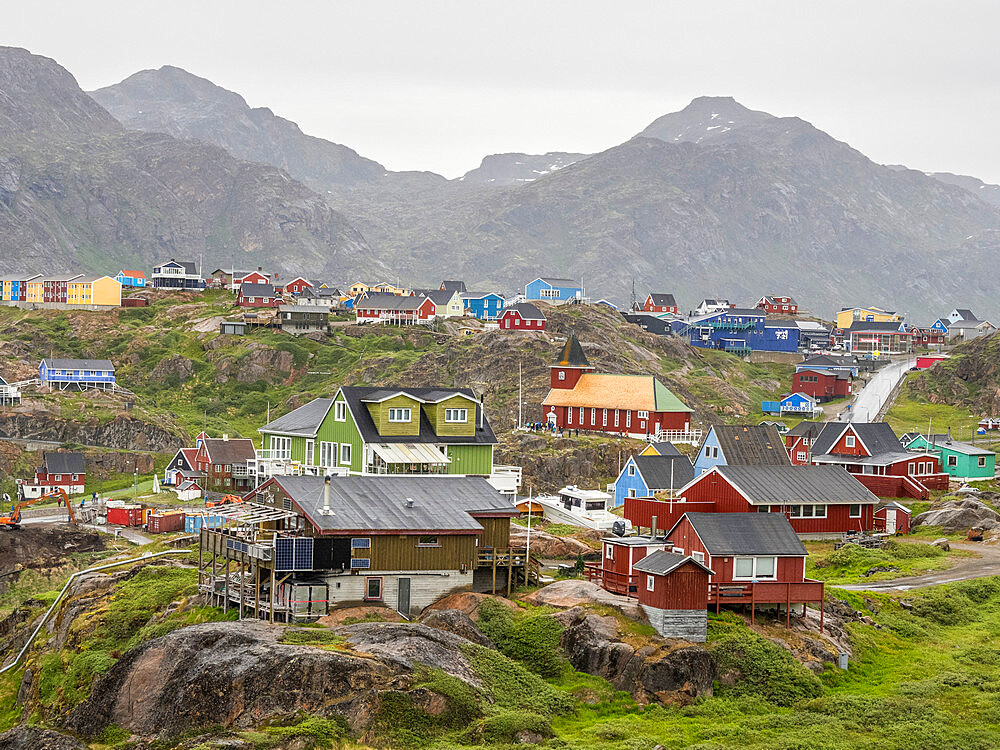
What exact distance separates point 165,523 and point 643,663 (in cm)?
5861

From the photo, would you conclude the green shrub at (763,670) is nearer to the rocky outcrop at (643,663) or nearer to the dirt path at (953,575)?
the rocky outcrop at (643,663)

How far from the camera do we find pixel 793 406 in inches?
5974

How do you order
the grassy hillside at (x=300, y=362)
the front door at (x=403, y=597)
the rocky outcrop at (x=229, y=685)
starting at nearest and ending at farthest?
the rocky outcrop at (x=229, y=685)
the front door at (x=403, y=597)
the grassy hillside at (x=300, y=362)

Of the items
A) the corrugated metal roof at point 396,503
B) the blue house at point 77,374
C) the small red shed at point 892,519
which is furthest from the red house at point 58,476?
the small red shed at point 892,519

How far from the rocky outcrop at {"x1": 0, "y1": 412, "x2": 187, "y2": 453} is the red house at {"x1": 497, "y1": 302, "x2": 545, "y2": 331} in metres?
50.5

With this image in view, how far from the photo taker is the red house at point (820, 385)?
163m

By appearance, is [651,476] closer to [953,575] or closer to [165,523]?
[953,575]

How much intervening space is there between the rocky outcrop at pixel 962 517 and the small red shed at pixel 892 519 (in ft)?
7.79

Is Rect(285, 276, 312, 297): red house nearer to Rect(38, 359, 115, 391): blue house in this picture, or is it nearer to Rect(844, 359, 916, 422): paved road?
Rect(38, 359, 115, 391): blue house

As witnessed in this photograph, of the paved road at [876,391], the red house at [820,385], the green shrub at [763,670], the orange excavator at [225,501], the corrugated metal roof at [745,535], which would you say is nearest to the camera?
the green shrub at [763,670]

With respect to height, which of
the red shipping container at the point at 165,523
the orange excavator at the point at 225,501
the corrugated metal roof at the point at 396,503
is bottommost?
the red shipping container at the point at 165,523

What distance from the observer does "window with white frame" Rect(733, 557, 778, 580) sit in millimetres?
52219

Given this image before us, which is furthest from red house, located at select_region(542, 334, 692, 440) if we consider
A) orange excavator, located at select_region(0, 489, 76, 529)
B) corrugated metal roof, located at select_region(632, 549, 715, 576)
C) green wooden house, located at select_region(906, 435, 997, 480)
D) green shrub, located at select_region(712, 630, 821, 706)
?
green shrub, located at select_region(712, 630, 821, 706)

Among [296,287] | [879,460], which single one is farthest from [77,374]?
[879,460]
